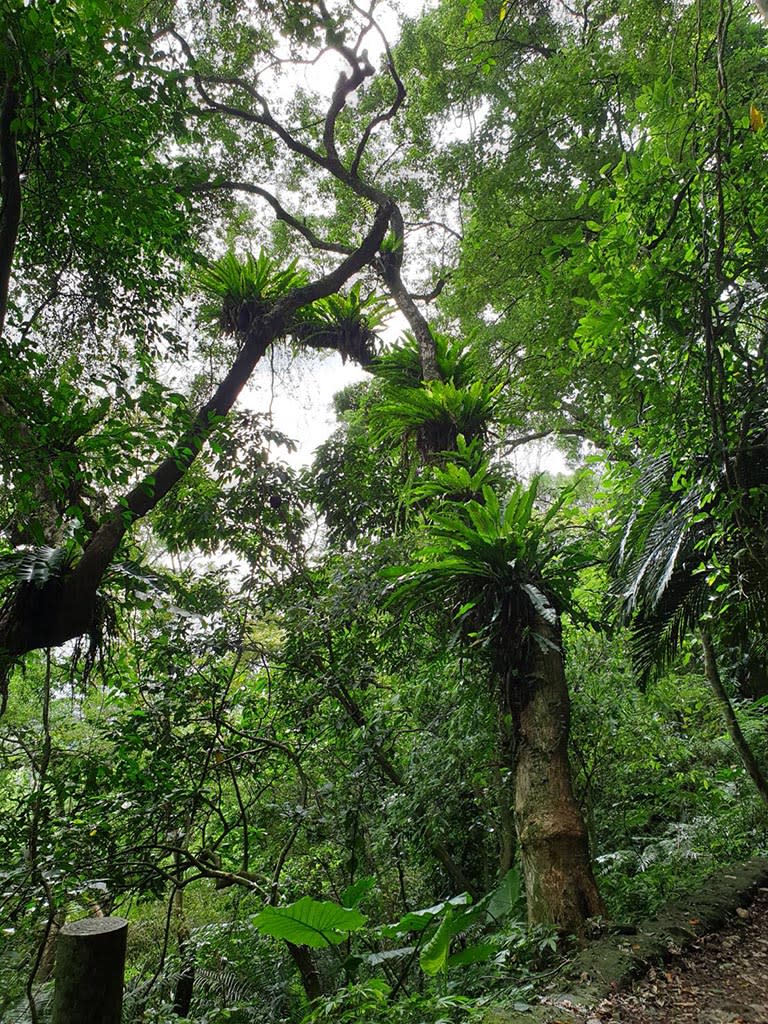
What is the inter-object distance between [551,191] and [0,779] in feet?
19.9

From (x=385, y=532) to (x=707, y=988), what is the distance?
405 centimetres

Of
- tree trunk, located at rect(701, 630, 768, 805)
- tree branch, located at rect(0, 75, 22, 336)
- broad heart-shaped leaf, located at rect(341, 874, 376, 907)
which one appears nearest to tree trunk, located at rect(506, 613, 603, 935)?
broad heart-shaped leaf, located at rect(341, 874, 376, 907)

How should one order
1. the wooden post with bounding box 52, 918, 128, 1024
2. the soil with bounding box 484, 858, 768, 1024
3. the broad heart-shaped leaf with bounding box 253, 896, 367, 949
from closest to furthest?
the wooden post with bounding box 52, 918, 128, 1024, the soil with bounding box 484, 858, 768, 1024, the broad heart-shaped leaf with bounding box 253, 896, 367, 949

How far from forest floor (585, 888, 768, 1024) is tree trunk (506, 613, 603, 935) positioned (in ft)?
1.29

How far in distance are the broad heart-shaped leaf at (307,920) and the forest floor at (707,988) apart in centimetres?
78

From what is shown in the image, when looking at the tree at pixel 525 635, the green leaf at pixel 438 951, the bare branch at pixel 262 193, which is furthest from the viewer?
the bare branch at pixel 262 193

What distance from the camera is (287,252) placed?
7.63m

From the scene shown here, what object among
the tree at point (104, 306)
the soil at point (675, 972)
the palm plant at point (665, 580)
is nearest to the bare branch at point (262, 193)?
the tree at point (104, 306)

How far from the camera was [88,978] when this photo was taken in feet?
4.52

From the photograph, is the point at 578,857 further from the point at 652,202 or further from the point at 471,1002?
the point at 652,202

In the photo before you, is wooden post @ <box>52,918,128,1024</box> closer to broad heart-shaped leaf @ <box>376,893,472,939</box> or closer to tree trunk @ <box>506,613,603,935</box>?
broad heart-shaped leaf @ <box>376,893,472,939</box>

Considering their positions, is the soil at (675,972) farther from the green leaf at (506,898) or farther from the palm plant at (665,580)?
the palm plant at (665,580)

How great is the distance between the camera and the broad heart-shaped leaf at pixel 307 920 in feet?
5.98

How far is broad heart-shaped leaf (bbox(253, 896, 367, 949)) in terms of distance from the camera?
1.82 m
